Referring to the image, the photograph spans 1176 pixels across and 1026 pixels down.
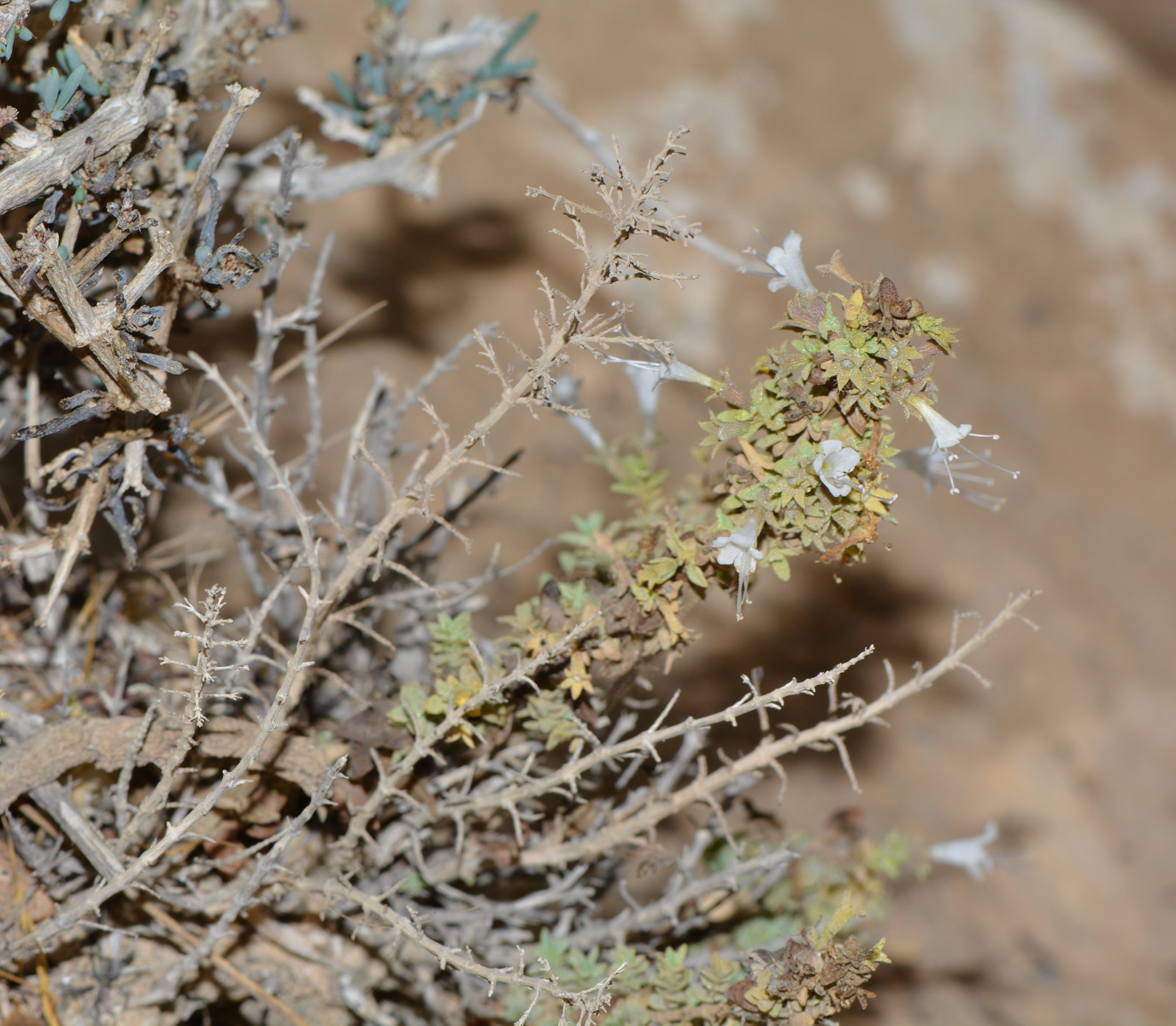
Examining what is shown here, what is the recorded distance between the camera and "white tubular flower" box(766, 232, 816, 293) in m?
0.74

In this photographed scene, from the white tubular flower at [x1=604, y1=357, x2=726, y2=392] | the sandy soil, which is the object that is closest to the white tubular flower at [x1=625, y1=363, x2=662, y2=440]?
the white tubular flower at [x1=604, y1=357, x2=726, y2=392]

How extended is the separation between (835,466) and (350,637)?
0.60 metres

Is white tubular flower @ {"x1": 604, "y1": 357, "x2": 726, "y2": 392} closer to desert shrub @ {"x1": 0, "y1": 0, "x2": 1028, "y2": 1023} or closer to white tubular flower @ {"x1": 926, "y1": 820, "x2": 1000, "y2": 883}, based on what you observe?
desert shrub @ {"x1": 0, "y1": 0, "x2": 1028, "y2": 1023}

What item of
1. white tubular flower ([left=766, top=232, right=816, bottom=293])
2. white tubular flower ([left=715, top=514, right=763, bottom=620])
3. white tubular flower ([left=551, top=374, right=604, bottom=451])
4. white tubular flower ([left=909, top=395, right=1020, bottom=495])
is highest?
white tubular flower ([left=766, top=232, right=816, bottom=293])

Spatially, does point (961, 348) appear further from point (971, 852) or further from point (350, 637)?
point (350, 637)

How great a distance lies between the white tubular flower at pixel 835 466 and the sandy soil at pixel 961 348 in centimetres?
77

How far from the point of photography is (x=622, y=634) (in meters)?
0.80

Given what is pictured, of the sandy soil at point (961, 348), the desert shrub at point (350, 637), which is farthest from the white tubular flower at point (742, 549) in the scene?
the sandy soil at point (961, 348)

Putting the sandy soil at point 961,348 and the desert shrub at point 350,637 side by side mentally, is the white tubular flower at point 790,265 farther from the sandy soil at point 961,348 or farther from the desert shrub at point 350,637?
the sandy soil at point 961,348

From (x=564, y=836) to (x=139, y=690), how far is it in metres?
0.45

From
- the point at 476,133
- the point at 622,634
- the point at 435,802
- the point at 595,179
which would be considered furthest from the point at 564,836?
the point at 476,133

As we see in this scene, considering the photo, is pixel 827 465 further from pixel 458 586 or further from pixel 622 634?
pixel 458 586

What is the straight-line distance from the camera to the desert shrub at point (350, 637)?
2.33 feet

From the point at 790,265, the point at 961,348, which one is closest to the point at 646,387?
the point at 790,265
